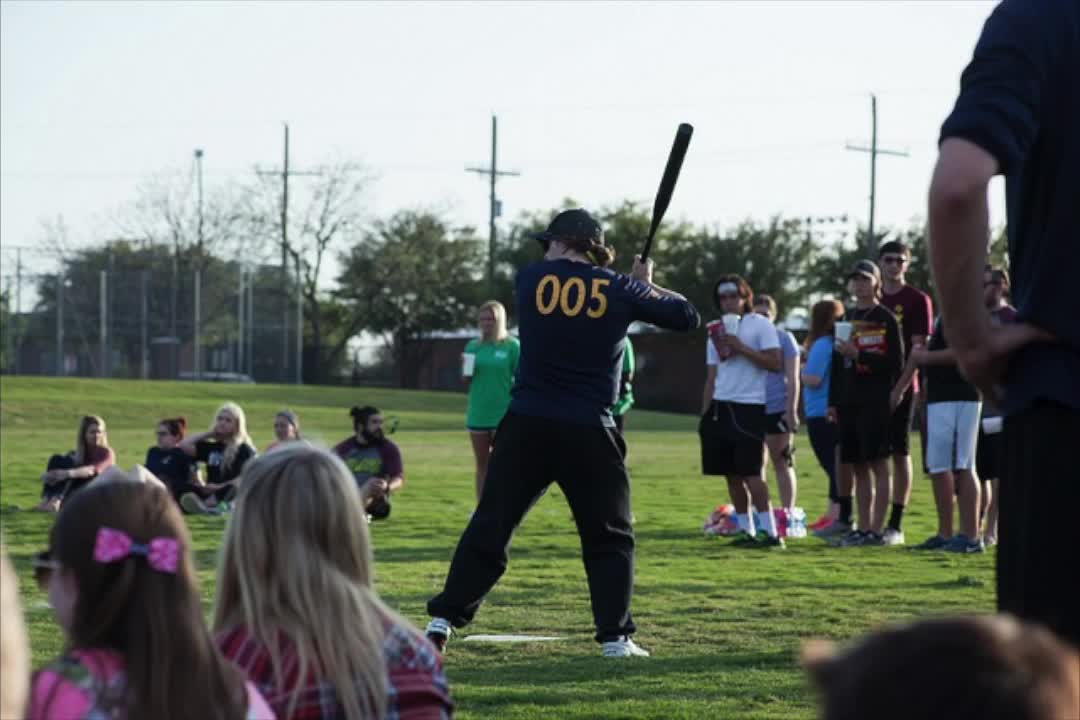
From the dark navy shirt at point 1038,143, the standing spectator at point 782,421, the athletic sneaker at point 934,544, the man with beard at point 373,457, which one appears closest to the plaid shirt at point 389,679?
the dark navy shirt at point 1038,143

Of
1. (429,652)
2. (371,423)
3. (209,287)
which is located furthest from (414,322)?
(429,652)

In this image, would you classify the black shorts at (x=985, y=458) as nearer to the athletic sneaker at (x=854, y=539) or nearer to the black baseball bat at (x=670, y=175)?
the athletic sneaker at (x=854, y=539)

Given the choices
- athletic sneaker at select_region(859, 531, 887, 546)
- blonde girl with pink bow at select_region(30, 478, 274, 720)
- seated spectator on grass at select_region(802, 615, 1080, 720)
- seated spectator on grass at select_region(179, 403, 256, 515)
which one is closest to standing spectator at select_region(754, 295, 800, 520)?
athletic sneaker at select_region(859, 531, 887, 546)

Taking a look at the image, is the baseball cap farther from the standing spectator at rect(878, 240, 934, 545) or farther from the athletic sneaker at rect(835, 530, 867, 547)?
the athletic sneaker at rect(835, 530, 867, 547)

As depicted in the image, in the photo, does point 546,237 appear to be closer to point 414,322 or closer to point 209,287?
point 209,287

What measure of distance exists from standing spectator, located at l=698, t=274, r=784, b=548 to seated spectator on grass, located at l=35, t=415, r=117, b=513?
631 centimetres

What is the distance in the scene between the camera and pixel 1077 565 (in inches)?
126

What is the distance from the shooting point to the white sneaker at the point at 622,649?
7.79m

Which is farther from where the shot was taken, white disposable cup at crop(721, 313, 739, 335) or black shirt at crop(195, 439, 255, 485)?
black shirt at crop(195, 439, 255, 485)

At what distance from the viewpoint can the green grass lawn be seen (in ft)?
22.4

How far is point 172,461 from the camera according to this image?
17.6 m

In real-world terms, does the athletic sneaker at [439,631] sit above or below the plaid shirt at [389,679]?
below

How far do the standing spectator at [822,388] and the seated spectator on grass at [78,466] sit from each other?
21.6 ft

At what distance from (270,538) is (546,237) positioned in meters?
4.59
